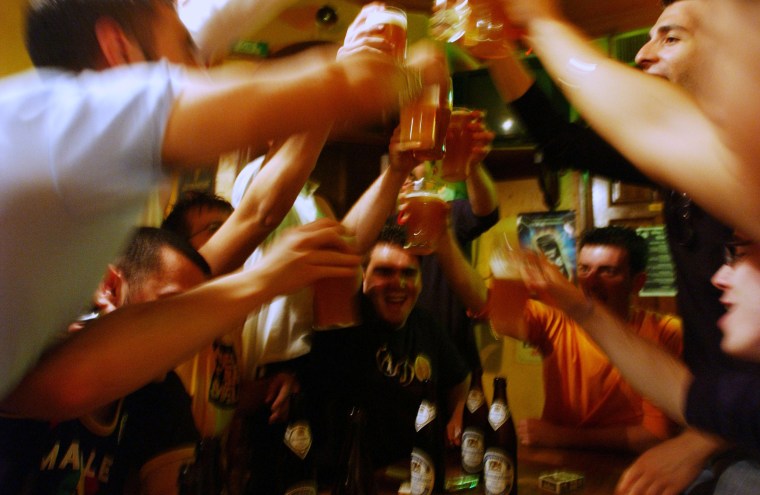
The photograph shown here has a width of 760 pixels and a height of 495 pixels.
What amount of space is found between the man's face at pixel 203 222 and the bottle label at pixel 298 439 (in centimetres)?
50

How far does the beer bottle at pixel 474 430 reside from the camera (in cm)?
114

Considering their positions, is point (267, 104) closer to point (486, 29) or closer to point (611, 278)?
point (486, 29)

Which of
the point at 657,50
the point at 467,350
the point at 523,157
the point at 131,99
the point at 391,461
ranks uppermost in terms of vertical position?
the point at 131,99

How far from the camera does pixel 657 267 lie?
290 centimetres

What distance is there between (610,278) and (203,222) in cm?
132

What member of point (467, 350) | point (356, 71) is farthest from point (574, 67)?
point (467, 350)

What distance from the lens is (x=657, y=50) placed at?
114cm

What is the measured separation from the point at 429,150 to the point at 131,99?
1.59 feet

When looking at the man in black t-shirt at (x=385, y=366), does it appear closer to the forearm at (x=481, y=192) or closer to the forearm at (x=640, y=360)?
the forearm at (x=481, y=192)

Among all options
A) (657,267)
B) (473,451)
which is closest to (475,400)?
(473,451)

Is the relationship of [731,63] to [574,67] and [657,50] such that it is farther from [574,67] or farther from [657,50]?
[657,50]

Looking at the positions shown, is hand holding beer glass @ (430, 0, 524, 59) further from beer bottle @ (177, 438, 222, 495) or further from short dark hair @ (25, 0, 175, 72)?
beer bottle @ (177, 438, 222, 495)

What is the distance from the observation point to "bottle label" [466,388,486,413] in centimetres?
129

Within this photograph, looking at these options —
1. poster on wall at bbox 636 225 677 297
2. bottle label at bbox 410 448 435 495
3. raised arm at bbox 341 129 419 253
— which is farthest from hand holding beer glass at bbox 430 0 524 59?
poster on wall at bbox 636 225 677 297
